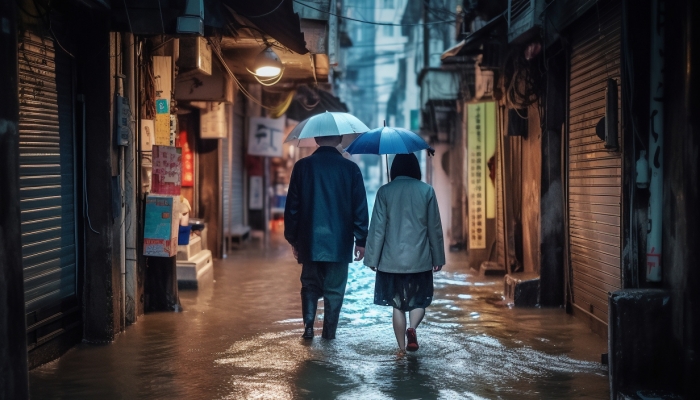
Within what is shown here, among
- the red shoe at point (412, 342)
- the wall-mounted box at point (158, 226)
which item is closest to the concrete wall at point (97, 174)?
the wall-mounted box at point (158, 226)

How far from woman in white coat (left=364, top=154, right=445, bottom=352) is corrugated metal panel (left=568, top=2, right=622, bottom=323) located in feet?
7.06

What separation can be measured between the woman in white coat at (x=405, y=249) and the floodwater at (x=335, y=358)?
1.69 ft

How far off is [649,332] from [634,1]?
290 centimetres

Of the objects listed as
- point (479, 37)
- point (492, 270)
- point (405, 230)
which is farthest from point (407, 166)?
point (492, 270)

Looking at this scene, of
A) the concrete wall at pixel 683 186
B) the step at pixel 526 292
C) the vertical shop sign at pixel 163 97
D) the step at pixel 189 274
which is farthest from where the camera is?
the step at pixel 189 274

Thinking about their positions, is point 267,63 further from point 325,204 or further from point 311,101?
point 311,101

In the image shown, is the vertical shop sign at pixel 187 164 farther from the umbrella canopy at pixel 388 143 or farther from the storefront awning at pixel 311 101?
the umbrella canopy at pixel 388 143

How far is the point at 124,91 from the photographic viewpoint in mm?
9562

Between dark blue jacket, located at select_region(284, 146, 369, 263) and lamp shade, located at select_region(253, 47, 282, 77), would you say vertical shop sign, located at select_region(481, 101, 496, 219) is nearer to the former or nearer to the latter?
lamp shade, located at select_region(253, 47, 282, 77)

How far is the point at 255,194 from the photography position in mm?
25766

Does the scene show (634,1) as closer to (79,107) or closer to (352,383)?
(352,383)

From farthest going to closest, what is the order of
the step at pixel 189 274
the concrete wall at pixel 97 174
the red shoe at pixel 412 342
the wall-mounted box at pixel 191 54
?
the step at pixel 189 274 → the wall-mounted box at pixel 191 54 → the concrete wall at pixel 97 174 → the red shoe at pixel 412 342

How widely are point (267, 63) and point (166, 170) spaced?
397cm

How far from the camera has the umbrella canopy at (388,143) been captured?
8312mm
